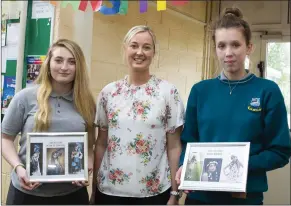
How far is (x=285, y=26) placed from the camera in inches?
133

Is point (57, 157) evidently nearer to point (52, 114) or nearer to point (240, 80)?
point (52, 114)

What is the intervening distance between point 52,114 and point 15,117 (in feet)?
0.51

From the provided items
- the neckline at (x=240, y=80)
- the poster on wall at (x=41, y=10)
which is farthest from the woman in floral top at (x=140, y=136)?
the poster on wall at (x=41, y=10)

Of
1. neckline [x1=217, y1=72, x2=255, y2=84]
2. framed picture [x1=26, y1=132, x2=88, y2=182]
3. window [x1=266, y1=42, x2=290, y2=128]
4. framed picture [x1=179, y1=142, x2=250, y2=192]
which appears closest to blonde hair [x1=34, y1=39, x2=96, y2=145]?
framed picture [x1=26, y1=132, x2=88, y2=182]

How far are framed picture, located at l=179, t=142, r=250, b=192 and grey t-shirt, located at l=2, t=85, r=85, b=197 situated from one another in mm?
518

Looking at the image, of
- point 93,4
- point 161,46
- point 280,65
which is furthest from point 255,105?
point 280,65

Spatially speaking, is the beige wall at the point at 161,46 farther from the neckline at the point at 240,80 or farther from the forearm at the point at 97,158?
the neckline at the point at 240,80

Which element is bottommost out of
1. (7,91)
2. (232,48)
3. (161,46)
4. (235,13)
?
(7,91)

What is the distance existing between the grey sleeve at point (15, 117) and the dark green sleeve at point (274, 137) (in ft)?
3.14

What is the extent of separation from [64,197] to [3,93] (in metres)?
1.03

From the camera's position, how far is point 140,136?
1526 millimetres

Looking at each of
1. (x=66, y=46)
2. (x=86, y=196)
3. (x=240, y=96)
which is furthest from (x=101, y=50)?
(x=240, y=96)

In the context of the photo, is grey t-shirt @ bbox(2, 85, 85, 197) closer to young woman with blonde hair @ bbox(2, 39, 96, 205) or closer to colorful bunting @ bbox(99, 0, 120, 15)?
young woman with blonde hair @ bbox(2, 39, 96, 205)

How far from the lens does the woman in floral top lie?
5.00ft
